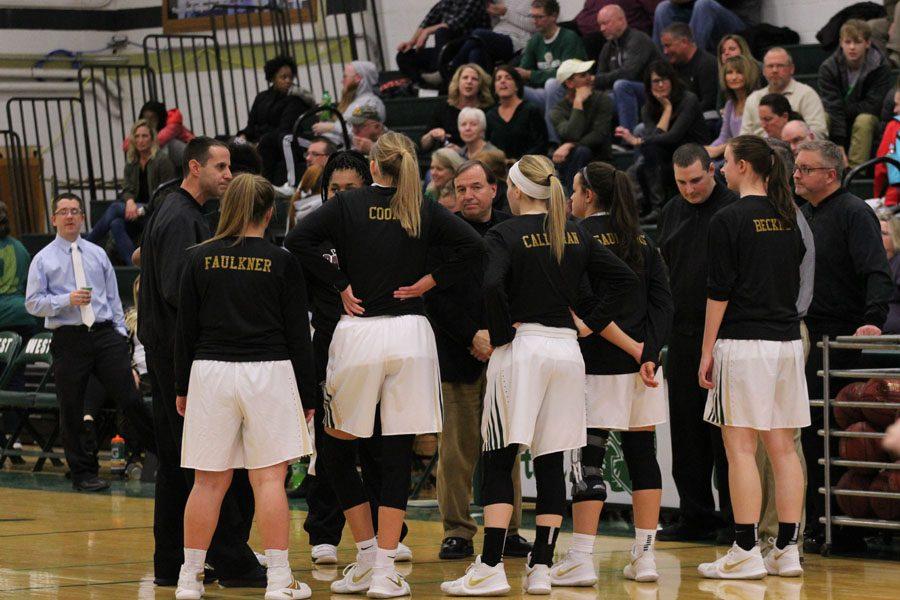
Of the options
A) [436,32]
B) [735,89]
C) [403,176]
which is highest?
[436,32]

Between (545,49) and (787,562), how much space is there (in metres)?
7.43

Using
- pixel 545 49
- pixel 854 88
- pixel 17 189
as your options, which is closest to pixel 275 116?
pixel 545 49

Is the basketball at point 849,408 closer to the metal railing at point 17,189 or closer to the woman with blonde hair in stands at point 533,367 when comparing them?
the woman with blonde hair in stands at point 533,367

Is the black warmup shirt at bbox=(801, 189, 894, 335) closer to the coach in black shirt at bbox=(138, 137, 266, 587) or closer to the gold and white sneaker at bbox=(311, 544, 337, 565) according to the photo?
the gold and white sneaker at bbox=(311, 544, 337, 565)

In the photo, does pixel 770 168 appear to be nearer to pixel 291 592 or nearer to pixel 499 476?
pixel 499 476

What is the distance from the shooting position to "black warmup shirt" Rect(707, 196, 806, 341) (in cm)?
598

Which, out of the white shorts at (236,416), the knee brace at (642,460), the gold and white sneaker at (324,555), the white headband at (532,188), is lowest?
the gold and white sneaker at (324,555)

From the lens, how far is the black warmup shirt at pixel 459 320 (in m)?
6.62

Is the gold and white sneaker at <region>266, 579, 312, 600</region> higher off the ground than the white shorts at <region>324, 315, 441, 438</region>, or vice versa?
the white shorts at <region>324, 315, 441, 438</region>

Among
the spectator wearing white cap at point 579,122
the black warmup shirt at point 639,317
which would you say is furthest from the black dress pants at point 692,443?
the spectator wearing white cap at point 579,122

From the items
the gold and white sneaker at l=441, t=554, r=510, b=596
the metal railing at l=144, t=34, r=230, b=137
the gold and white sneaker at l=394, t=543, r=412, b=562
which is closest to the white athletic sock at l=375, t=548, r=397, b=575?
the gold and white sneaker at l=441, t=554, r=510, b=596

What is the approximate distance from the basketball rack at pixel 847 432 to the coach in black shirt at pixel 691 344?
19.6 inches

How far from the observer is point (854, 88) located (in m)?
10.1

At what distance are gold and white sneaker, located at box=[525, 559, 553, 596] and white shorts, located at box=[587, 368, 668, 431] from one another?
655 millimetres
